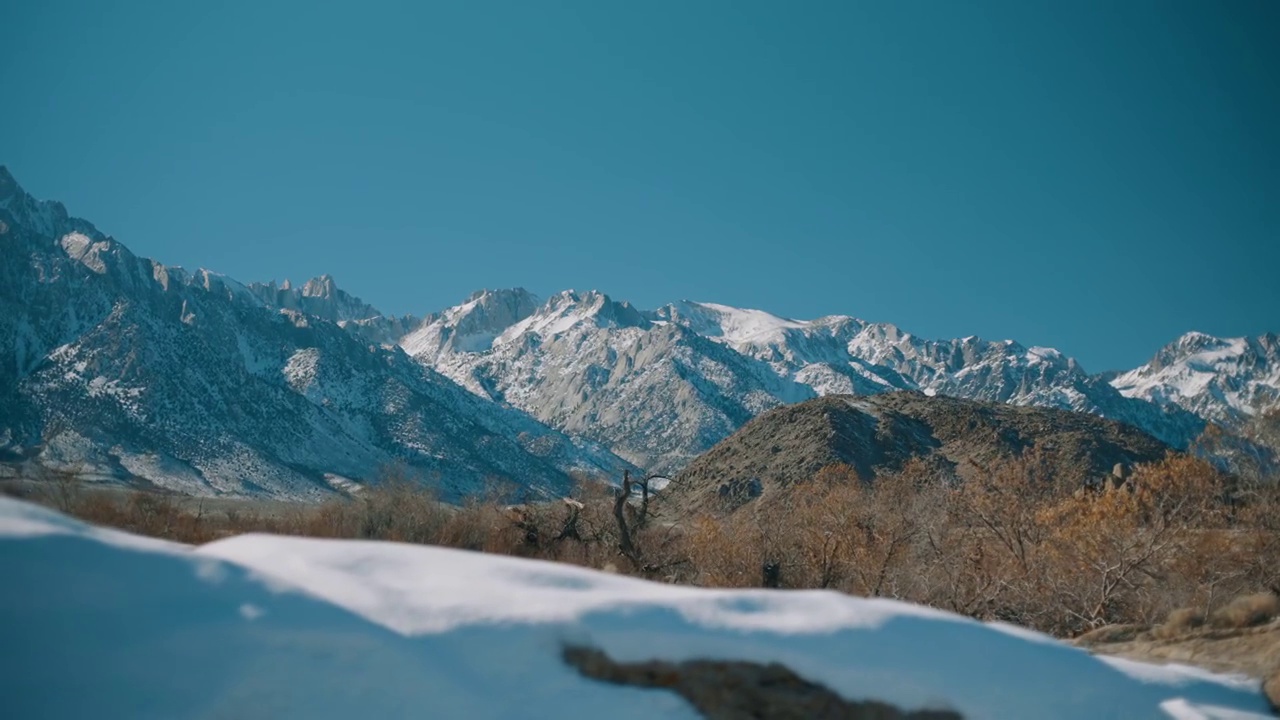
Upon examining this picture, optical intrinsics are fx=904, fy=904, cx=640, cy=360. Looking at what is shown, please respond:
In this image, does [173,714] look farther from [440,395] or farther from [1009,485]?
[440,395]

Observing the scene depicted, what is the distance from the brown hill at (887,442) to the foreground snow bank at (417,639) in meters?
39.0

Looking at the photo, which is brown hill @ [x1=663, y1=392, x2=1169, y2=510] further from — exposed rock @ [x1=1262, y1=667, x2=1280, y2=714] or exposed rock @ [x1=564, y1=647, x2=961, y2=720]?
exposed rock @ [x1=564, y1=647, x2=961, y2=720]

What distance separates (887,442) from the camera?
52125mm

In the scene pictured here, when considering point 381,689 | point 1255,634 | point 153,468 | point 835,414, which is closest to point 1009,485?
point 1255,634

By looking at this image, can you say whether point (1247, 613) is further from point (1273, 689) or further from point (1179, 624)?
point (1273, 689)

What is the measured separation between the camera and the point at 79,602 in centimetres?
400

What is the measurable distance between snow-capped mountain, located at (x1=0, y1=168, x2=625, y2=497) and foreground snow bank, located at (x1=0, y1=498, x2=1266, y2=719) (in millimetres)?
75936

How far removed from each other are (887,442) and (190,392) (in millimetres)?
99584

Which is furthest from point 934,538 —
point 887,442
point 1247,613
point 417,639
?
point 887,442

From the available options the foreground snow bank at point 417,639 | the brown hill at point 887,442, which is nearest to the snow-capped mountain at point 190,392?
the brown hill at point 887,442

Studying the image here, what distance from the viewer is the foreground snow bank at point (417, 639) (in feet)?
→ 13.0

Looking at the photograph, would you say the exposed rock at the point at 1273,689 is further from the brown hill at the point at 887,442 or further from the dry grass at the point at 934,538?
the brown hill at the point at 887,442

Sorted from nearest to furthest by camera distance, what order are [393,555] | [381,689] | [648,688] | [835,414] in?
1. [381,689]
2. [648,688]
3. [393,555]
4. [835,414]

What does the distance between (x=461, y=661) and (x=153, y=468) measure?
105210mm
